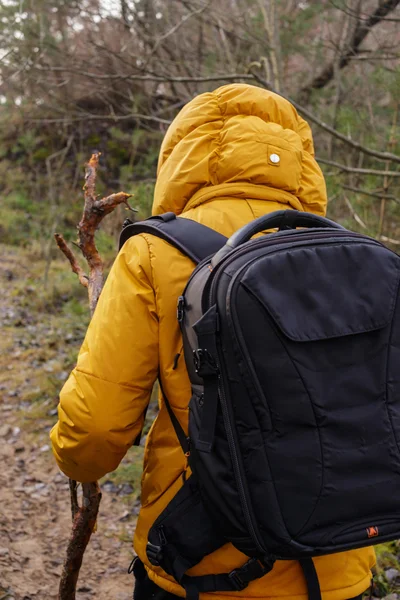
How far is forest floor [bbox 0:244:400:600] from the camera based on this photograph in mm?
3371

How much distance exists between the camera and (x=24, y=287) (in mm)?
9438

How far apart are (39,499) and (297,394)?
3680 millimetres

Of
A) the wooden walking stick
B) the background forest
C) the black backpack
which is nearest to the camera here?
the black backpack

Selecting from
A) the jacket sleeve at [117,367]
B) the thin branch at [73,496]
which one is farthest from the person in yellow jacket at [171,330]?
the thin branch at [73,496]

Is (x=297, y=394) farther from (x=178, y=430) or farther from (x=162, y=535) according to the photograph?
(x=162, y=535)

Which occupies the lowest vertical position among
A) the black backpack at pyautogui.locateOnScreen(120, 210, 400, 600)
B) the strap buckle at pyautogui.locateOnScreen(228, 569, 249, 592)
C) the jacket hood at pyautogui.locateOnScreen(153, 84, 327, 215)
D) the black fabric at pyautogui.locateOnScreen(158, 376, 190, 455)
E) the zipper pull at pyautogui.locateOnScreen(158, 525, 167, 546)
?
the strap buckle at pyautogui.locateOnScreen(228, 569, 249, 592)

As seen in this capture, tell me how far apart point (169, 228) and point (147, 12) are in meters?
8.39

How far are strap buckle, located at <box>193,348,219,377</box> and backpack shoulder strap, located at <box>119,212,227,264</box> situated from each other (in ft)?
0.96

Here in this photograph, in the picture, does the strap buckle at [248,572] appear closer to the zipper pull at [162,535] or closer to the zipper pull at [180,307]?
the zipper pull at [162,535]

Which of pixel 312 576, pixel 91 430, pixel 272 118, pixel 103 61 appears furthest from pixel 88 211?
pixel 103 61

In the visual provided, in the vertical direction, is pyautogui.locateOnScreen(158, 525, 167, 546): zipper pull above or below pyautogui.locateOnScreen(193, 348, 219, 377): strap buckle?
below

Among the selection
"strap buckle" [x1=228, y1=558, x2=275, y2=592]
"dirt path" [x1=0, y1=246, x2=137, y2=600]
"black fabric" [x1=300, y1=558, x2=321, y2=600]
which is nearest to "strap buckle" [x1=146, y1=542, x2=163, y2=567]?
"strap buckle" [x1=228, y1=558, x2=275, y2=592]

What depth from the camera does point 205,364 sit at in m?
1.36

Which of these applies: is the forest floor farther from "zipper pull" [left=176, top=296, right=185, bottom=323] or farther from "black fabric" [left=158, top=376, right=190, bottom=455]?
"zipper pull" [left=176, top=296, right=185, bottom=323]
